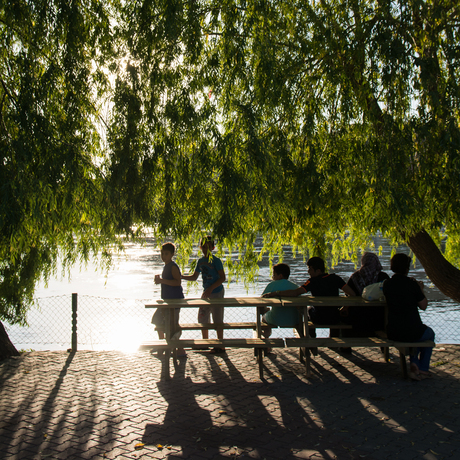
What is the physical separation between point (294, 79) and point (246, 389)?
4.30 metres

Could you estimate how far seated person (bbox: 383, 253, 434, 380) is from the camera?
6.40 meters

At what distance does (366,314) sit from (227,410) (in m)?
2.75

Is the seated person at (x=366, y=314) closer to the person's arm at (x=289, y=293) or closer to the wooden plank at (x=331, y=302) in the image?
the wooden plank at (x=331, y=302)

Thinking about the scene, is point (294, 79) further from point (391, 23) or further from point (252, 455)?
point (252, 455)

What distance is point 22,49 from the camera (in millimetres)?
6668

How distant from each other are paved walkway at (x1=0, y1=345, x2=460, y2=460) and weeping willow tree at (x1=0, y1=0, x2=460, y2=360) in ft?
6.14

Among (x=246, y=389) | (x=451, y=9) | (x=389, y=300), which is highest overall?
(x=451, y=9)

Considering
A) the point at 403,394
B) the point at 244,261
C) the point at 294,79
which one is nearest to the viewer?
the point at 403,394

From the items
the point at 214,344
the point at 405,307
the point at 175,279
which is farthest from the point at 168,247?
the point at 405,307

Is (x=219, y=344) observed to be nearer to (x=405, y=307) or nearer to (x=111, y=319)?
(x=405, y=307)

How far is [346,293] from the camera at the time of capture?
736cm

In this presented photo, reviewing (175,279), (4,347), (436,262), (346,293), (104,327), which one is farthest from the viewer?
(104,327)

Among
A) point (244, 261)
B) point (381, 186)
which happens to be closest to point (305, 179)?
point (381, 186)

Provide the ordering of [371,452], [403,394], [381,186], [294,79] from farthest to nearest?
1. [294,79]
2. [381,186]
3. [403,394]
4. [371,452]
